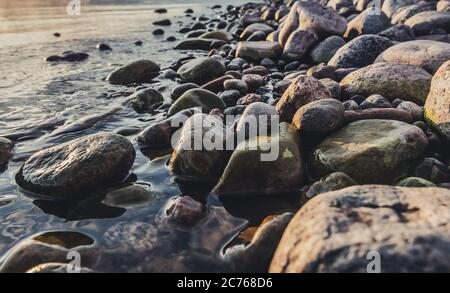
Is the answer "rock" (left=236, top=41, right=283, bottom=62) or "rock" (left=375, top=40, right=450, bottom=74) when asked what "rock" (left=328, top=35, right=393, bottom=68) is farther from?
"rock" (left=236, top=41, right=283, bottom=62)

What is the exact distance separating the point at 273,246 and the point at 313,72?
4256mm

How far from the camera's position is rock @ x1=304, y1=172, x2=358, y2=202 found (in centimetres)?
326

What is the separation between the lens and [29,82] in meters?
8.04

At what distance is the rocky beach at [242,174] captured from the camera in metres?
2.29

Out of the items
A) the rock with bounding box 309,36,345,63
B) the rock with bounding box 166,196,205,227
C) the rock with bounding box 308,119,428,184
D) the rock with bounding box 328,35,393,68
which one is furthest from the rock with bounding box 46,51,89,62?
the rock with bounding box 308,119,428,184

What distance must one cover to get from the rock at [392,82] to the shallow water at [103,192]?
2.59 meters

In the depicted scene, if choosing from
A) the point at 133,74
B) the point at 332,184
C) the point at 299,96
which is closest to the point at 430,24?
the point at 299,96

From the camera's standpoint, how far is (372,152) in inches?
139

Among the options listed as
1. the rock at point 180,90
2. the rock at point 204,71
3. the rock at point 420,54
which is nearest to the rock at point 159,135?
the rock at point 180,90

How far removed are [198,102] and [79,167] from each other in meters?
2.33

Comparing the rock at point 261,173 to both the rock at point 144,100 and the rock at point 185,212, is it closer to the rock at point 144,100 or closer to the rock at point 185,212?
the rock at point 185,212

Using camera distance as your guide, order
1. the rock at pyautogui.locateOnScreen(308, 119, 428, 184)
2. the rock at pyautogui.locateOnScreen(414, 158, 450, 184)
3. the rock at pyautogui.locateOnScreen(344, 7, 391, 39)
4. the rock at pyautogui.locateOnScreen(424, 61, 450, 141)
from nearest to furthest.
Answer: the rock at pyautogui.locateOnScreen(414, 158, 450, 184) < the rock at pyautogui.locateOnScreen(308, 119, 428, 184) < the rock at pyautogui.locateOnScreen(424, 61, 450, 141) < the rock at pyautogui.locateOnScreen(344, 7, 391, 39)

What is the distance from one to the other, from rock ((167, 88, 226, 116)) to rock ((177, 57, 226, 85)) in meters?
1.92

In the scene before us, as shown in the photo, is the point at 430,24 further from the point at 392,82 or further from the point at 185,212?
the point at 185,212
